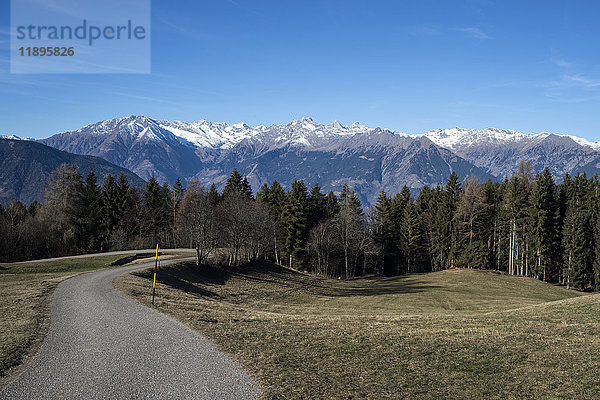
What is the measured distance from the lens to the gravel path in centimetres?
917

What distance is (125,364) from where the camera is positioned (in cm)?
1096

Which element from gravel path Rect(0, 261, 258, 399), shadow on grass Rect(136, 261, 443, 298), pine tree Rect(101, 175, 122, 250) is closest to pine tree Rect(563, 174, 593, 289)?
shadow on grass Rect(136, 261, 443, 298)

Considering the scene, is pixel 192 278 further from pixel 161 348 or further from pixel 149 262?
pixel 161 348

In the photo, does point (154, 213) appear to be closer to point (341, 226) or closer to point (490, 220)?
point (341, 226)

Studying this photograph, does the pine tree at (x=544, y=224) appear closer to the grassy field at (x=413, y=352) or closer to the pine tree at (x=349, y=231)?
the pine tree at (x=349, y=231)

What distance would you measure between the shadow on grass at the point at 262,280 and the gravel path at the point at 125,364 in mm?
15729

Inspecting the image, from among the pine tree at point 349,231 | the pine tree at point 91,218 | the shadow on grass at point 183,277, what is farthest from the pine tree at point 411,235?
the pine tree at point 91,218

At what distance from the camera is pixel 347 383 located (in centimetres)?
1002

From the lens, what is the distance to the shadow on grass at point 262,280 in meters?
34.5

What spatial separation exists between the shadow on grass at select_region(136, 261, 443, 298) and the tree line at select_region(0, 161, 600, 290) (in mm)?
2401

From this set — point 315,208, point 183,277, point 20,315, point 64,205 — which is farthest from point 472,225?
point 20,315

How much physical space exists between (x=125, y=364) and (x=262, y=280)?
118 ft

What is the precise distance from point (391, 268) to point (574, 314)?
203 ft

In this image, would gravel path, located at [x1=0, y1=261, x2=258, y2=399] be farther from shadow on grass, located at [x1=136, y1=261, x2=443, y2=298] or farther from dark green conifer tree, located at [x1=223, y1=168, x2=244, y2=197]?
dark green conifer tree, located at [x1=223, y1=168, x2=244, y2=197]
